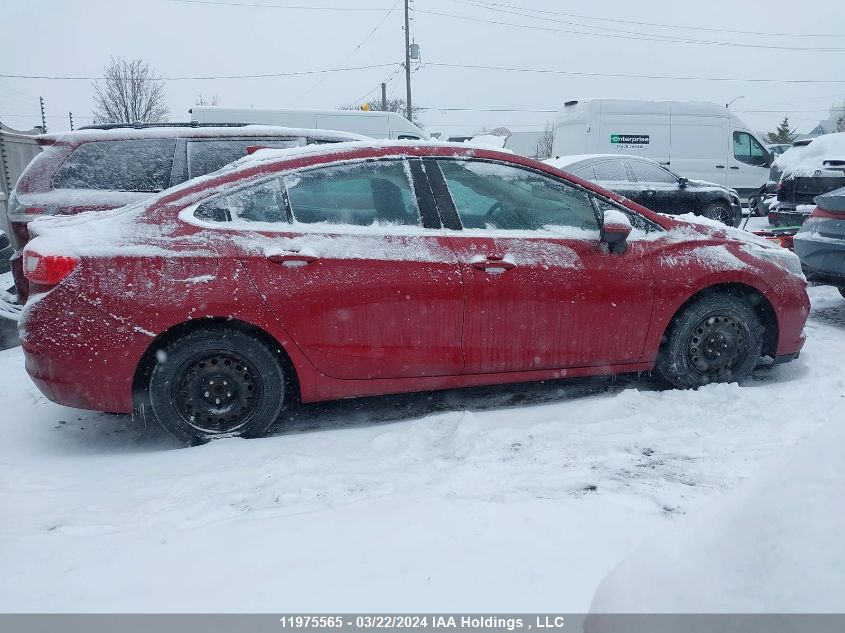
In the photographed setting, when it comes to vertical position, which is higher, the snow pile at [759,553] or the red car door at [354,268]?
the red car door at [354,268]

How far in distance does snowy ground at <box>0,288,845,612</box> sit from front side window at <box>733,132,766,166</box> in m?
13.5

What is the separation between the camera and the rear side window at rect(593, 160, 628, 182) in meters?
10.9

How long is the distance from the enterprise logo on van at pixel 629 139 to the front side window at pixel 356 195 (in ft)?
42.4

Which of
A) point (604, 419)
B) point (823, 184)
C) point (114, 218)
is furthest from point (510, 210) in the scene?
point (823, 184)

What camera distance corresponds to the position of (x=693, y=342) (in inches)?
169

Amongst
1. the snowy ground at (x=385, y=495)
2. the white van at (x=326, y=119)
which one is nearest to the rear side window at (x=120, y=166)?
the snowy ground at (x=385, y=495)

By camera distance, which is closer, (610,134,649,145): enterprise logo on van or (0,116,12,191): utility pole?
(0,116,12,191): utility pole

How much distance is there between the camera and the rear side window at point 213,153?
6.52 metres

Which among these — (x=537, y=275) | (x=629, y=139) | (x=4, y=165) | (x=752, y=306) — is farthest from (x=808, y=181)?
(x=4, y=165)

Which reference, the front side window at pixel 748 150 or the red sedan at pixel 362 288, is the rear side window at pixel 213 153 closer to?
the red sedan at pixel 362 288

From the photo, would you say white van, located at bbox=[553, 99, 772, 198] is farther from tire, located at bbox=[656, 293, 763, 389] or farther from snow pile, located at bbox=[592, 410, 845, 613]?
snow pile, located at bbox=[592, 410, 845, 613]

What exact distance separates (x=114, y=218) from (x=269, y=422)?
1350 mm

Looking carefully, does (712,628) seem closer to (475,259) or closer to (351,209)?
(475,259)

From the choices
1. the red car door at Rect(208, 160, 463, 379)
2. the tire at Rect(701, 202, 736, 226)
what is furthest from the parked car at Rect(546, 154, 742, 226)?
the red car door at Rect(208, 160, 463, 379)
